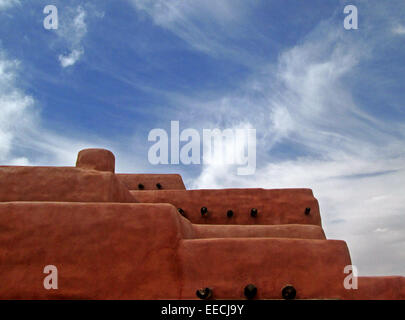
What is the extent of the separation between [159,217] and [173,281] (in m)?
1.50

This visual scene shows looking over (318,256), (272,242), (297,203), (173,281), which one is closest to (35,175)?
(173,281)

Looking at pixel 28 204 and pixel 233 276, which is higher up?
pixel 28 204

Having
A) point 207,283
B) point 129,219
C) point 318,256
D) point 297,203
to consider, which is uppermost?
point 297,203

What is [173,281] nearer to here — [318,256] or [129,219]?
[129,219]

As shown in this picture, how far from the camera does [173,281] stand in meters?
8.24

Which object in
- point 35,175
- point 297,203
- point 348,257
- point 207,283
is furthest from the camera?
point 297,203

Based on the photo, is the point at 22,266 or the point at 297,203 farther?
the point at 297,203

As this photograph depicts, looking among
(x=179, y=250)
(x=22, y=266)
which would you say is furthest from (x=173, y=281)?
(x=22, y=266)

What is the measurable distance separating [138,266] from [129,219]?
1.11 meters

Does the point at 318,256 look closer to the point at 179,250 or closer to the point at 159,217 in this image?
the point at 179,250

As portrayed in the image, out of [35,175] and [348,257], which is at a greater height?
[35,175]

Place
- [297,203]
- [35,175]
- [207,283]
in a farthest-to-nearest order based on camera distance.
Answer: [297,203] < [35,175] < [207,283]

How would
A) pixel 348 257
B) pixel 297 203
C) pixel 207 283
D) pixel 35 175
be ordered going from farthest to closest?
1. pixel 297 203
2. pixel 35 175
3. pixel 348 257
4. pixel 207 283

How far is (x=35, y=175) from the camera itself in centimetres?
1068
